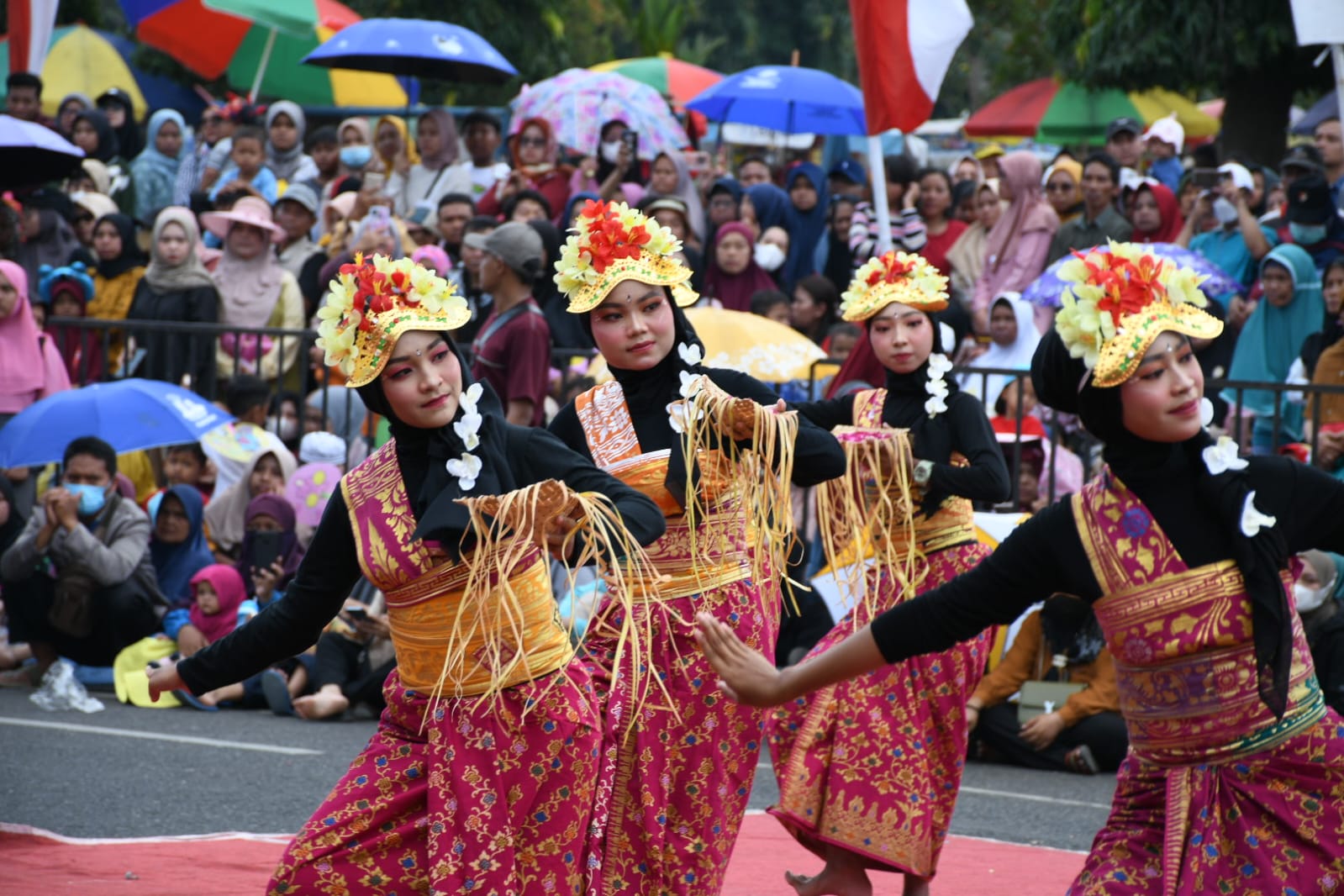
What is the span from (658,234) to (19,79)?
29.6 feet

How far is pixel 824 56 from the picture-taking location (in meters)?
45.4

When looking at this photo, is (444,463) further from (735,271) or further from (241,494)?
(735,271)

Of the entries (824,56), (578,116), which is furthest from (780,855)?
(824,56)

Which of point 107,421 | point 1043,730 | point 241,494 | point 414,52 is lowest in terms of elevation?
point 1043,730

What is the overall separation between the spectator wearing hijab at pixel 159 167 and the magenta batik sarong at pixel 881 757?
10.8 metres

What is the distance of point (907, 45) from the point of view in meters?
9.85

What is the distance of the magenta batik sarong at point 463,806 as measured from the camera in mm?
3828

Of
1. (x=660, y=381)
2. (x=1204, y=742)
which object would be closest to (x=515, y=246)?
(x=660, y=381)

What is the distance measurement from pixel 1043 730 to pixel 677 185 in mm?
5143

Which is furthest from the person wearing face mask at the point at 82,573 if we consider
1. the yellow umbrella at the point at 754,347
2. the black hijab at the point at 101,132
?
the black hijab at the point at 101,132

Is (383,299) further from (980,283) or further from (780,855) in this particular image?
(980,283)

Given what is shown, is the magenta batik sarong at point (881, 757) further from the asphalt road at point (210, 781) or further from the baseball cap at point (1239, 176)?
the baseball cap at point (1239, 176)

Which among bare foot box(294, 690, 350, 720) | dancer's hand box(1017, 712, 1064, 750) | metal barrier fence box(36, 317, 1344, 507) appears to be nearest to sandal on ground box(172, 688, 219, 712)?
bare foot box(294, 690, 350, 720)

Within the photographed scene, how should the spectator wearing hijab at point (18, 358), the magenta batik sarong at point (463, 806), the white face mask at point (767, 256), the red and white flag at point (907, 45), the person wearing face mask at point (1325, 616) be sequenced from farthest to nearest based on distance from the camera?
the white face mask at point (767, 256)
the spectator wearing hijab at point (18, 358)
the red and white flag at point (907, 45)
the person wearing face mask at point (1325, 616)
the magenta batik sarong at point (463, 806)
